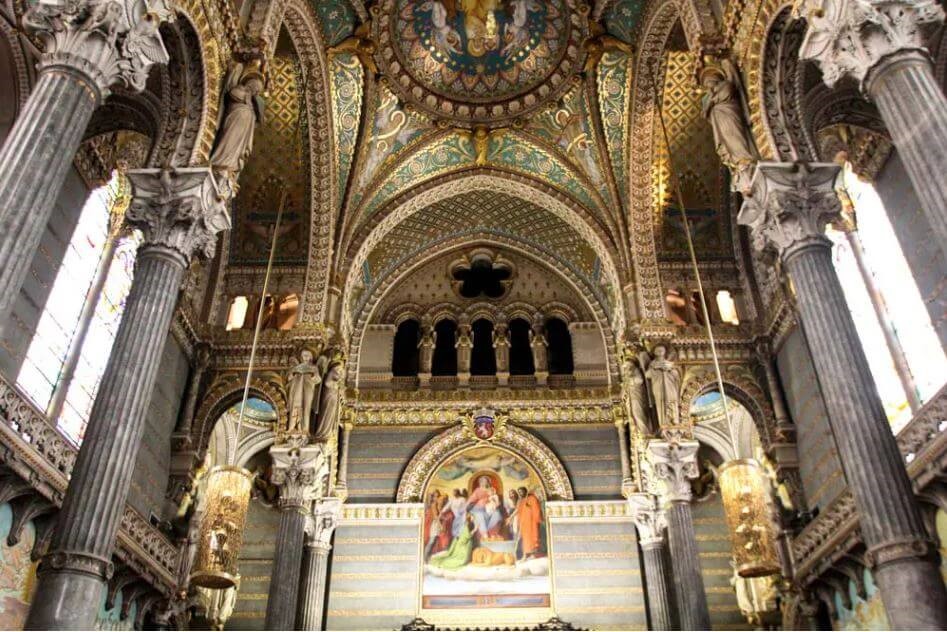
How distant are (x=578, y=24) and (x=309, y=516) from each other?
35.9ft

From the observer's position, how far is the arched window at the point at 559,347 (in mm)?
18781

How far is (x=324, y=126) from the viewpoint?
15.1 m

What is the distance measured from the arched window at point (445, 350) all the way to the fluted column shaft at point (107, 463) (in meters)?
10.6

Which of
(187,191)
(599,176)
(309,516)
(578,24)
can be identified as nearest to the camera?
(187,191)

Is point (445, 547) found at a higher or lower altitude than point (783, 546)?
higher

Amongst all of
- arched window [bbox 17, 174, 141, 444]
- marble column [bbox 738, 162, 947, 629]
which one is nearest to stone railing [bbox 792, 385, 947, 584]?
marble column [bbox 738, 162, 947, 629]

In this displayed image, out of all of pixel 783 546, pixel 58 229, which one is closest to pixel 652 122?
pixel 783 546

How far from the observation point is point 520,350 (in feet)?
62.6

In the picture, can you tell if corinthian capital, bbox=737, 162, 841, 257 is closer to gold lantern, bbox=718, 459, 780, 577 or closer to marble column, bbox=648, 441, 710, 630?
gold lantern, bbox=718, 459, 780, 577

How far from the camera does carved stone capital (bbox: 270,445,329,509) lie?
43.3ft

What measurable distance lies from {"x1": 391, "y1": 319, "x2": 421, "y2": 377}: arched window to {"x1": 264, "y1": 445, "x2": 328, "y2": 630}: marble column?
4.94 metres

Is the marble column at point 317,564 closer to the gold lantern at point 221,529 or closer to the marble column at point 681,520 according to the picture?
the gold lantern at point 221,529

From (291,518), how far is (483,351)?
7373mm

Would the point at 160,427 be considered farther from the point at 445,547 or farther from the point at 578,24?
the point at 578,24
